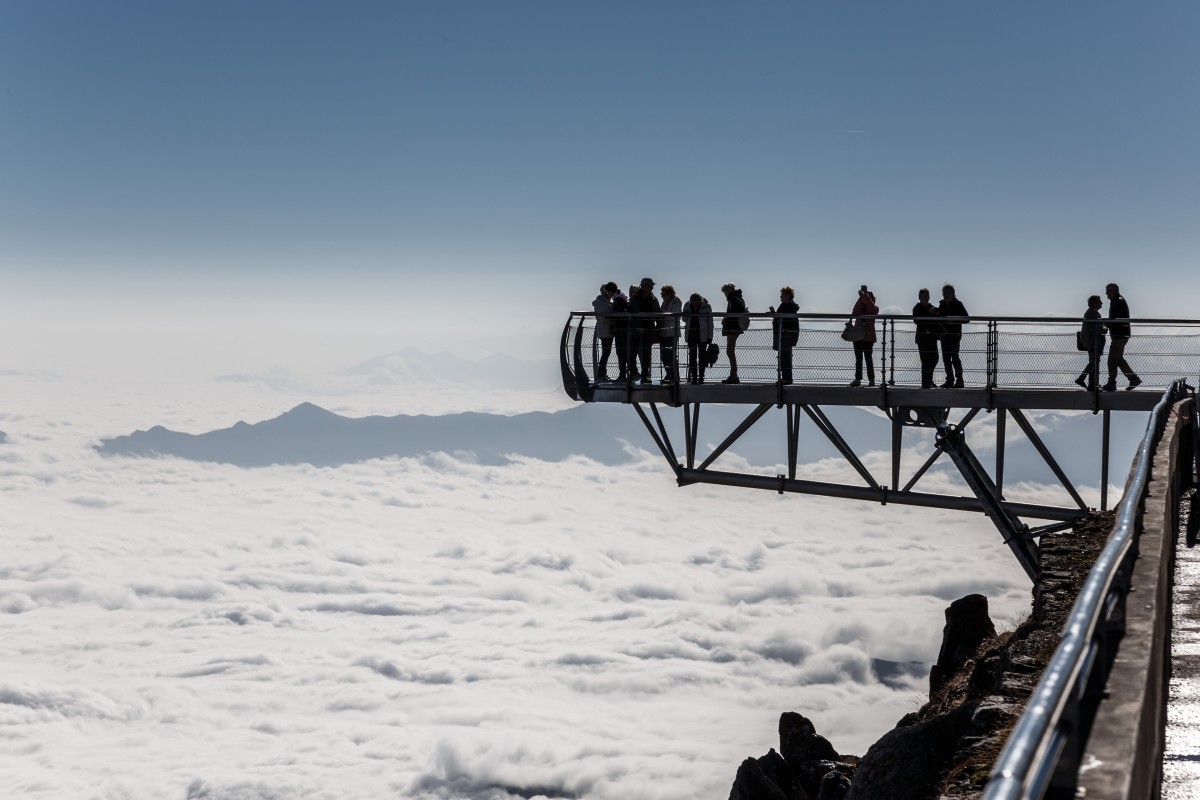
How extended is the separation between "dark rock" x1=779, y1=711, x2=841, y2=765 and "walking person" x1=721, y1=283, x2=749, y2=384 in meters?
20.4

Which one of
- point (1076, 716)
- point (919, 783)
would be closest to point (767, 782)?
point (919, 783)

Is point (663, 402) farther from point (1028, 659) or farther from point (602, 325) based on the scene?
point (1028, 659)

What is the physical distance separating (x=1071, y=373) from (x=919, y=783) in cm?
1211

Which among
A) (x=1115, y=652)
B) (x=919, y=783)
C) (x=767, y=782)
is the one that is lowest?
(x=767, y=782)

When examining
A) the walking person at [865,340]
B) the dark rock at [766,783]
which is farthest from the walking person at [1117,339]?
the dark rock at [766,783]

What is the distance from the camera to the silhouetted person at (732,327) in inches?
943

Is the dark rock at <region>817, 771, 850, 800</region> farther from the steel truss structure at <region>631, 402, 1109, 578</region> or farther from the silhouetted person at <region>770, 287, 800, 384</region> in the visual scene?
the silhouetted person at <region>770, 287, 800, 384</region>

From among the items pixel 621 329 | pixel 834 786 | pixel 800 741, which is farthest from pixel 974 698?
pixel 800 741

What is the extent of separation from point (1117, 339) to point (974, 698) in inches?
433

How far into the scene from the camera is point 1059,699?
3.59 metres

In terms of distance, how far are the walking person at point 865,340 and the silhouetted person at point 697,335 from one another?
2969 mm

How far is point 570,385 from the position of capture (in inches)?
956

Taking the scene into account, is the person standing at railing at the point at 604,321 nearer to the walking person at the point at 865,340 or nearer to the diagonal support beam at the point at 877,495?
the diagonal support beam at the point at 877,495

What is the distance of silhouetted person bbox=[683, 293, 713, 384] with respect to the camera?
949 inches
